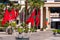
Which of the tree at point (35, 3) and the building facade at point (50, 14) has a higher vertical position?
the tree at point (35, 3)

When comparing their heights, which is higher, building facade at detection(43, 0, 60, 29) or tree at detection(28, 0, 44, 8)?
tree at detection(28, 0, 44, 8)

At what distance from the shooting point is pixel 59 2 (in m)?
52.9

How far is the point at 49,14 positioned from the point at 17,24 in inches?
335

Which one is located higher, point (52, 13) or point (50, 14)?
point (52, 13)

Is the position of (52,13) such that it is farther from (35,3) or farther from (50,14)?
(35,3)

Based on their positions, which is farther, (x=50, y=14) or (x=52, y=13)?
(x=52, y=13)

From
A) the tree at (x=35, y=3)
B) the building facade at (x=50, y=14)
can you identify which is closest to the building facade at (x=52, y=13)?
the building facade at (x=50, y=14)

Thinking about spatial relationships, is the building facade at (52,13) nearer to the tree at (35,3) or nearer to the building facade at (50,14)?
the building facade at (50,14)

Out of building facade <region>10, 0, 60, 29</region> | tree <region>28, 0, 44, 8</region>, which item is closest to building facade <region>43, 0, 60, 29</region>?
building facade <region>10, 0, 60, 29</region>

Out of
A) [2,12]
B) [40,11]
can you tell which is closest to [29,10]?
[40,11]

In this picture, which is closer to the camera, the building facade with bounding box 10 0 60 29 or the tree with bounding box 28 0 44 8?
the tree with bounding box 28 0 44 8

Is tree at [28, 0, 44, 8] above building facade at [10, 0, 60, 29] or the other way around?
above

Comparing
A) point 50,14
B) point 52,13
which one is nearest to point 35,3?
point 50,14

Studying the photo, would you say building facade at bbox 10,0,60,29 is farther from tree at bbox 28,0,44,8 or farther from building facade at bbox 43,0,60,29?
tree at bbox 28,0,44,8
